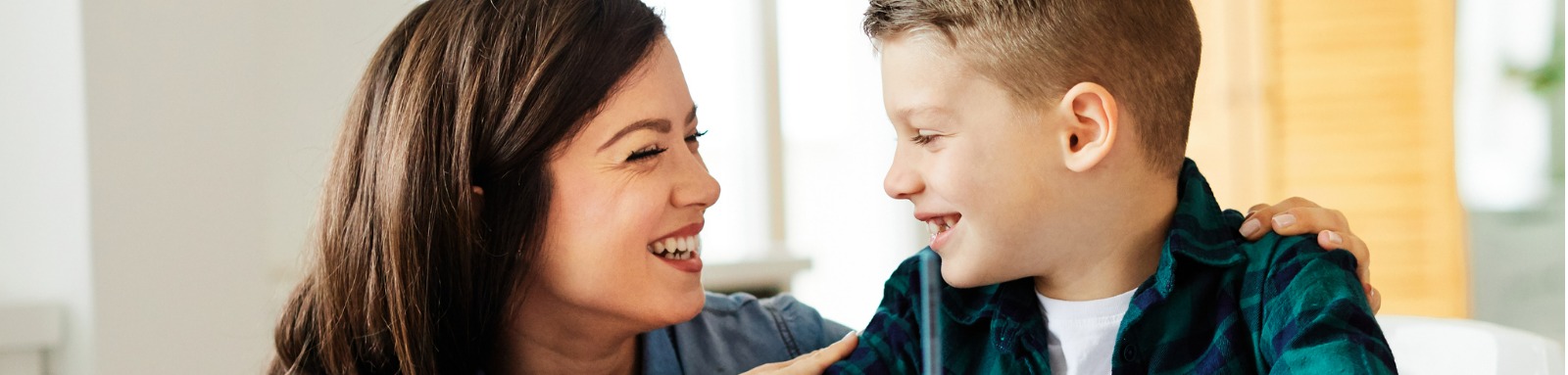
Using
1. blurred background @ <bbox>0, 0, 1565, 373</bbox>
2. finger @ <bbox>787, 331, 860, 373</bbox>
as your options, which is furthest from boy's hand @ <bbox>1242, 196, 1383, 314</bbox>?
blurred background @ <bbox>0, 0, 1565, 373</bbox>

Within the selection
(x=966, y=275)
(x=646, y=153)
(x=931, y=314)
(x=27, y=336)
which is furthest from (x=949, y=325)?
(x=27, y=336)

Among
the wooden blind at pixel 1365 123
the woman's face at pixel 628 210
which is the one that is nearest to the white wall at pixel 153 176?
the woman's face at pixel 628 210

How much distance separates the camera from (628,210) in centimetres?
115

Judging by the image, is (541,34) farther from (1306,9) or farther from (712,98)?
(1306,9)

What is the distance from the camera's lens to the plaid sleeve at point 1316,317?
0.83 metres

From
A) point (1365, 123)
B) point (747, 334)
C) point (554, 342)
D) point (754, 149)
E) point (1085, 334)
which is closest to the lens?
point (1085, 334)

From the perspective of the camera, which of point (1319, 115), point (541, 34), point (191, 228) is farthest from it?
point (1319, 115)

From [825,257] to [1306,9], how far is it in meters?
2.04

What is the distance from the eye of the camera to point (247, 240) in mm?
2002

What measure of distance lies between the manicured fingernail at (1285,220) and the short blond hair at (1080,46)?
0.12m

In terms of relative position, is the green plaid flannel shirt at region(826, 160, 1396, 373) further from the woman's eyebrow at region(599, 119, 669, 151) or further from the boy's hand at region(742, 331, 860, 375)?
the woman's eyebrow at region(599, 119, 669, 151)

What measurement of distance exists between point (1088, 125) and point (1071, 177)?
0.05 meters

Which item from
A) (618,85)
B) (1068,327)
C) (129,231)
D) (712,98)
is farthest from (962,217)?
(712,98)

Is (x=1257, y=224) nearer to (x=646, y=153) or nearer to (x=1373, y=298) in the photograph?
(x=1373, y=298)
